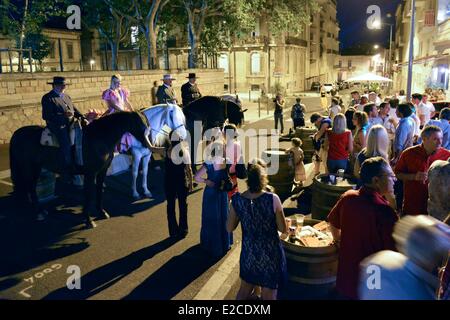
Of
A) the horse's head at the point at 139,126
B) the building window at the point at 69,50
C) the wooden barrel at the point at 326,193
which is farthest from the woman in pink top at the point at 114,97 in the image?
the building window at the point at 69,50

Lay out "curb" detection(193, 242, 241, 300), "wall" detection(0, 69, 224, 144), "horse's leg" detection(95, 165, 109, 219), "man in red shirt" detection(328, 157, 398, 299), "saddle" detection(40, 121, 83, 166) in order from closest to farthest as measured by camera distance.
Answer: "man in red shirt" detection(328, 157, 398, 299)
"curb" detection(193, 242, 241, 300)
"saddle" detection(40, 121, 83, 166)
"horse's leg" detection(95, 165, 109, 219)
"wall" detection(0, 69, 224, 144)

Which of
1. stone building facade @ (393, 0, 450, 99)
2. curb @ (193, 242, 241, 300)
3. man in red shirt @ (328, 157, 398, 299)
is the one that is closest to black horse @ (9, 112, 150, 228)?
curb @ (193, 242, 241, 300)

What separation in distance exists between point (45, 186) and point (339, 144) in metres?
6.72

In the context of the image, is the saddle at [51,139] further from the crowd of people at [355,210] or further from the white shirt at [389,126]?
the white shirt at [389,126]

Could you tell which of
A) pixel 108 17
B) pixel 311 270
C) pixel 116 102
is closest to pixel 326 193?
pixel 311 270

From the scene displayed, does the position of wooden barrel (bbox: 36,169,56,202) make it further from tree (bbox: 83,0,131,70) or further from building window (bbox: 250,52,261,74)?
building window (bbox: 250,52,261,74)

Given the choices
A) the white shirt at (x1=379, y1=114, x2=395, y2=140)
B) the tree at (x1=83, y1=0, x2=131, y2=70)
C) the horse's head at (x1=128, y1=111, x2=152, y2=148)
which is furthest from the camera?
the tree at (x1=83, y1=0, x2=131, y2=70)

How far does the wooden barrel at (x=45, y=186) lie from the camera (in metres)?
8.87

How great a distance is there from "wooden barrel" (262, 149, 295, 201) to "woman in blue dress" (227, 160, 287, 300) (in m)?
4.75

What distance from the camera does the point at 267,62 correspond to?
49.8 metres

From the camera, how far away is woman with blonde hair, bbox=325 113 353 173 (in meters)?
8.18

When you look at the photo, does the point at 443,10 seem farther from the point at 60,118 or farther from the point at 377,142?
the point at 60,118

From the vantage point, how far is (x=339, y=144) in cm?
821
